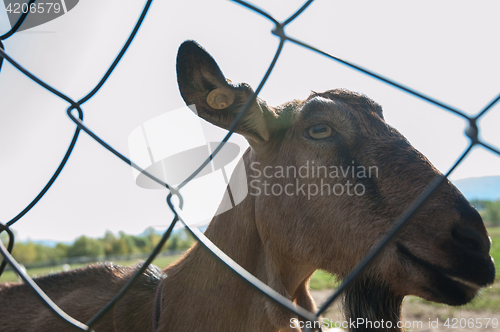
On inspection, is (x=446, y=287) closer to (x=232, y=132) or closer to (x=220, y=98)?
(x=232, y=132)

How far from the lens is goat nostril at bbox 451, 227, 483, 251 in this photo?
5.03ft

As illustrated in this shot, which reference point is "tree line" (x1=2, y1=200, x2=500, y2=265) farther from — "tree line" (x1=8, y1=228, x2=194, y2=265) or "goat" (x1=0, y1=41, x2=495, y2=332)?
"goat" (x1=0, y1=41, x2=495, y2=332)

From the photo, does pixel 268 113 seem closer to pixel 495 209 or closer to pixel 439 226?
pixel 439 226

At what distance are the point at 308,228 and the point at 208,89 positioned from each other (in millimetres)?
1006

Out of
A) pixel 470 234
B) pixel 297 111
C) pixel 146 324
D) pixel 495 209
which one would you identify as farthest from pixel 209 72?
pixel 495 209

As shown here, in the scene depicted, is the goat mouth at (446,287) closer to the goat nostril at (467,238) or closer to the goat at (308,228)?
the goat at (308,228)

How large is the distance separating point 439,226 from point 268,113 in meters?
1.15

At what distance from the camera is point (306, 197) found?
2080 millimetres

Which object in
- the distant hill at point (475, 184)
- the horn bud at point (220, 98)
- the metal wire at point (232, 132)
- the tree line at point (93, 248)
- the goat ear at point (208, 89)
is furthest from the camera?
the tree line at point (93, 248)

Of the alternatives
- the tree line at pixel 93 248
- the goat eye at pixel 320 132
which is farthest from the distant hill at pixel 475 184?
the tree line at pixel 93 248

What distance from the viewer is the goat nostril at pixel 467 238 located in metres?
1.53

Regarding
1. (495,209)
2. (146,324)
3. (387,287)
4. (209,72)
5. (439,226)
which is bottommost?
(146,324)

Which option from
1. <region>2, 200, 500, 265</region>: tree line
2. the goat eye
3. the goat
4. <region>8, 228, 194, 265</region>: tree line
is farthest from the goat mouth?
<region>8, 228, 194, 265</region>: tree line

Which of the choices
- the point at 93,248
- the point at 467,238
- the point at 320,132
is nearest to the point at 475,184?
the point at 467,238
